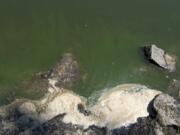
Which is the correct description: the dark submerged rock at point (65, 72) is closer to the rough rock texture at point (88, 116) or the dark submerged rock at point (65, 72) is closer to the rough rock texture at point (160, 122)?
the rough rock texture at point (88, 116)

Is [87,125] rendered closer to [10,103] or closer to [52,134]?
[52,134]

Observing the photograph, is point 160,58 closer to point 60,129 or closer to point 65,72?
point 65,72

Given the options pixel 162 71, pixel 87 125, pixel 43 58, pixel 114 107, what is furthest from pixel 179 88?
pixel 43 58

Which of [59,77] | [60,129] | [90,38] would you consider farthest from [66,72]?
[60,129]

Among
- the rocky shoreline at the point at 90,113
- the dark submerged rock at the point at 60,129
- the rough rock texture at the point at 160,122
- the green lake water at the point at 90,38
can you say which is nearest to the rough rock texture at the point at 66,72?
the rocky shoreline at the point at 90,113

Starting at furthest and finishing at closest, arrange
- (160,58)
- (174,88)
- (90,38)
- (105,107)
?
(90,38), (160,58), (174,88), (105,107)
